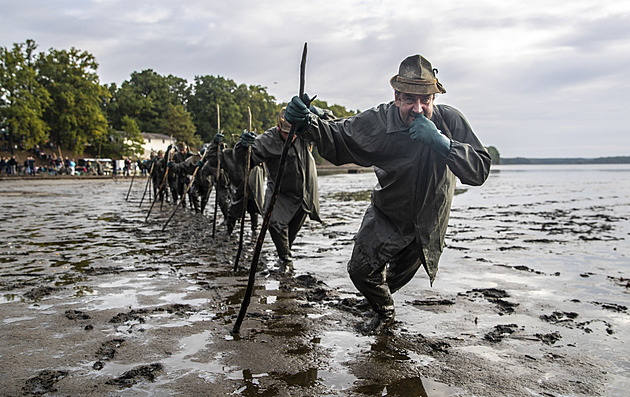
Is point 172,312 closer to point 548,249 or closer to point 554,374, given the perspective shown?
point 554,374

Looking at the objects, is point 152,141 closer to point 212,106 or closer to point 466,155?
point 212,106

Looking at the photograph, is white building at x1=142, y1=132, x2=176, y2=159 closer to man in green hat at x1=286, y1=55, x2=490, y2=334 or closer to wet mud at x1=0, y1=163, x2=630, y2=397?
wet mud at x1=0, y1=163, x2=630, y2=397

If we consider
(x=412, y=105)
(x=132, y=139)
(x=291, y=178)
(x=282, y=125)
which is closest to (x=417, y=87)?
(x=412, y=105)

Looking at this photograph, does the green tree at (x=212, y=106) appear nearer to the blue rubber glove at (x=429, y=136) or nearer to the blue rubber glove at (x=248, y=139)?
the blue rubber glove at (x=248, y=139)

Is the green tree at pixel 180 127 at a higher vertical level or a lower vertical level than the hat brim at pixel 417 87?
higher

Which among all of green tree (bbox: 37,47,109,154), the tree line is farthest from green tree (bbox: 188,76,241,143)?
green tree (bbox: 37,47,109,154)

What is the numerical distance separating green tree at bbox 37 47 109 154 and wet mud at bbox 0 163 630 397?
5752 centimetres

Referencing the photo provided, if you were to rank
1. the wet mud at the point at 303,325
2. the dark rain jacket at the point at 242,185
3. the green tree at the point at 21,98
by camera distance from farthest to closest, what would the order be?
the green tree at the point at 21,98 < the dark rain jacket at the point at 242,185 < the wet mud at the point at 303,325

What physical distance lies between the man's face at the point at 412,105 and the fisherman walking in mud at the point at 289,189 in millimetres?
3157

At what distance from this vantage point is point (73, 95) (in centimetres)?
6056

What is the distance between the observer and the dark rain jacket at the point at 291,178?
25.0ft

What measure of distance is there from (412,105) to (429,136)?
0.47m

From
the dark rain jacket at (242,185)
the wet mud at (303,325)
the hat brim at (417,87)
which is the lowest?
the wet mud at (303,325)

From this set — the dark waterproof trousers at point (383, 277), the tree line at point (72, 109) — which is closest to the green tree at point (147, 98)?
the tree line at point (72, 109)
